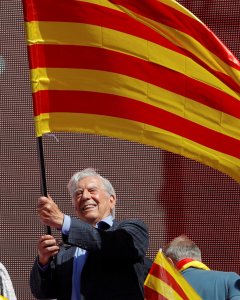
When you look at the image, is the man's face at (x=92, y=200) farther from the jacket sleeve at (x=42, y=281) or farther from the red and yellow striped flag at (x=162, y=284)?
the red and yellow striped flag at (x=162, y=284)

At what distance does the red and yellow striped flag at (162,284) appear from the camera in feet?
13.7

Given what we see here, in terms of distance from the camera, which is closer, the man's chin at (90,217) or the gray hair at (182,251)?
the man's chin at (90,217)

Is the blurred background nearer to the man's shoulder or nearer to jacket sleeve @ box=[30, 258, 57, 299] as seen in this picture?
the man's shoulder

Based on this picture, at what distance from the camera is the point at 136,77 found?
4652mm

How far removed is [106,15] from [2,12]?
202 cm

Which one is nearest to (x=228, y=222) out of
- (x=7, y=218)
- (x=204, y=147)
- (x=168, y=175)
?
(x=168, y=175)

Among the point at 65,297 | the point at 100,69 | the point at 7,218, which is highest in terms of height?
the point at 100,69

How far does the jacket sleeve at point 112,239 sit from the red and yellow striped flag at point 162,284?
22cm

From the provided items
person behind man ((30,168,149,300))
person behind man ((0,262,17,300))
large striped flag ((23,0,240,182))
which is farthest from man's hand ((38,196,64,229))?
person behind man ((0,262,17,300))

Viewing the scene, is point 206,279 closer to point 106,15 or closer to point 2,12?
point 106,15

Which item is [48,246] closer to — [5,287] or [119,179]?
[5,287]

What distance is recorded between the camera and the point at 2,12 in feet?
21.4

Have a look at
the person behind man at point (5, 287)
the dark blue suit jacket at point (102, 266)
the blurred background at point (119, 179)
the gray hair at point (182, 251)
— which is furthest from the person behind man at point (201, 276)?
the blurred background at point (119, 179)

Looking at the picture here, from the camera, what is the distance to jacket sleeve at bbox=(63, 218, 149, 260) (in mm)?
4297
